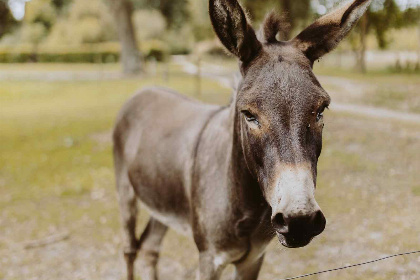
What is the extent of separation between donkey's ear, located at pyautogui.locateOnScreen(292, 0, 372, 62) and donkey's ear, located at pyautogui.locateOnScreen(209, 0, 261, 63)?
11.5 inches

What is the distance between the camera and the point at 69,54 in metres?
46.2

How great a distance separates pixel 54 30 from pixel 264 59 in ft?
183

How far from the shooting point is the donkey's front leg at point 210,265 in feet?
9.54

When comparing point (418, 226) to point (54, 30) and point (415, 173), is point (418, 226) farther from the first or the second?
point (54, 30)

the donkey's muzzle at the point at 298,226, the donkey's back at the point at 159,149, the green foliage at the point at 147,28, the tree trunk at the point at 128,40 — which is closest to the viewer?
the donkey's muzzle at the point at 298,226

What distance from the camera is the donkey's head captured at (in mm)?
1833

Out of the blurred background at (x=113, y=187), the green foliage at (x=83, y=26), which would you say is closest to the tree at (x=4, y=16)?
the blurred background at (x=113, y=187)

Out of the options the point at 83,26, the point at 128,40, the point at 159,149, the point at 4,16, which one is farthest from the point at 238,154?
the point at 83,26

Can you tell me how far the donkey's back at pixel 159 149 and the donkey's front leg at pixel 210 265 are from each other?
1.56ft

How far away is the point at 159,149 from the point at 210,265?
1264mm

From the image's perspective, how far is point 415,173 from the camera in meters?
8.27

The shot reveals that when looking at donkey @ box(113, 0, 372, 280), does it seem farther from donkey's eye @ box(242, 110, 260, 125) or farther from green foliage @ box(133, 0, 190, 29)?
green foliage @ box(133, 0, 190, 29)

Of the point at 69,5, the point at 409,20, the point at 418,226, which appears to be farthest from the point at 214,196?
the point at 69,5

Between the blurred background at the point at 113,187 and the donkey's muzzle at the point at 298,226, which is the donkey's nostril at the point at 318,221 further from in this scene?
the blurred background at the point at 113,187
